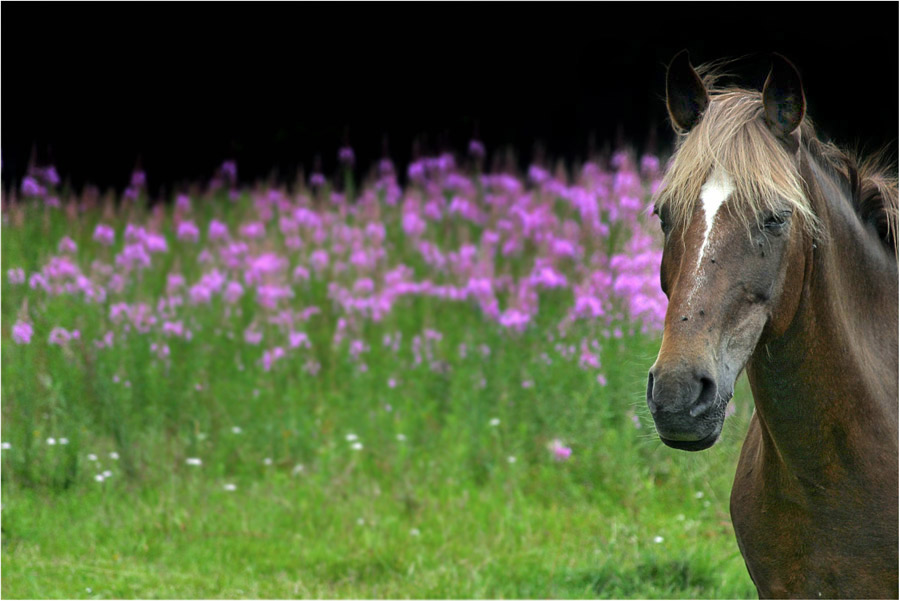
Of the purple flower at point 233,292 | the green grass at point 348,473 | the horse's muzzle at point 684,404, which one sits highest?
the horse's muzzle at point 684,404

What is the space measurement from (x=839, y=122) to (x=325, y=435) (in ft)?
17.6

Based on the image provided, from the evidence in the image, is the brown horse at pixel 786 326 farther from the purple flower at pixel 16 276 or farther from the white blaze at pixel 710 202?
the purple flower at pixel 16 276

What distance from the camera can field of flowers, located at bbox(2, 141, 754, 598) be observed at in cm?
457

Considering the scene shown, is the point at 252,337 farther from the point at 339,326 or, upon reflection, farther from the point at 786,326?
the point at 786,326

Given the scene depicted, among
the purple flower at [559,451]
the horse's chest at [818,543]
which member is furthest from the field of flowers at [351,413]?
the horse's chest at [818,543]

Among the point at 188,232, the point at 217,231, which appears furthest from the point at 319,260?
the point at 188,232

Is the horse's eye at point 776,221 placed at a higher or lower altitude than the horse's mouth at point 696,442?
higher

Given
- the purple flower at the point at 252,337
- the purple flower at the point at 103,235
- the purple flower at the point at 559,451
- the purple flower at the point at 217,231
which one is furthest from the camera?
the purple flower at the point at 217,231

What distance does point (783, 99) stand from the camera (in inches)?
94.7

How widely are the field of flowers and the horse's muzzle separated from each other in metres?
1.75

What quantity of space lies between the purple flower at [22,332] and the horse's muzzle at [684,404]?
4.61 metres

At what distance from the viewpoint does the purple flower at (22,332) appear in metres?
5.63

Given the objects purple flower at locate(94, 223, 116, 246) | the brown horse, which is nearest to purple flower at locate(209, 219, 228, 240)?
purple flower at locate(94, 223, 116, 246)

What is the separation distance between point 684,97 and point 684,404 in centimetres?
97
